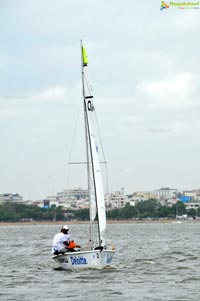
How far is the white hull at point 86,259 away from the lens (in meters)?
34.1

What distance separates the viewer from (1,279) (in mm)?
33750

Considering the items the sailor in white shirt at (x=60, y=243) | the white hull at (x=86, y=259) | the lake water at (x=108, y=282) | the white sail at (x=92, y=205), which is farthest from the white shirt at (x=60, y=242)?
the white sail at (x=92, y=205)

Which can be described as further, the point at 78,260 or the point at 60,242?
the point at 60,242

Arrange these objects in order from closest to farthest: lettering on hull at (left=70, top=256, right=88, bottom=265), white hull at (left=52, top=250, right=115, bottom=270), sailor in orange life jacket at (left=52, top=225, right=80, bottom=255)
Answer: white hull at (left=52, top=250, right=115, bottom=270) → lettering on hull at (left=70, top=256, right=88, bottom=265) → sailor in orange life jacket at (left=52, top=225, right=80, bottom=255)

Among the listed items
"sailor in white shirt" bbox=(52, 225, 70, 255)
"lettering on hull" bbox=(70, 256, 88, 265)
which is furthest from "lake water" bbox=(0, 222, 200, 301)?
"sailor in white shirt" bbox=(52, 225, 70, 255)

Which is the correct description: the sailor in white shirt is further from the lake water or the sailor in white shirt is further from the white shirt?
the lake water

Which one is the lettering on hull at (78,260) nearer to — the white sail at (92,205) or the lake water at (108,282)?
the lake water at (108,282)

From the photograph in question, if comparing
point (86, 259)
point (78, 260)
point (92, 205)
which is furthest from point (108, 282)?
point (92, 205)

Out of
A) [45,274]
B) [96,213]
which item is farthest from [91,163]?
[45,274]

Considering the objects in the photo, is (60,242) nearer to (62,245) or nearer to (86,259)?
(62,245)

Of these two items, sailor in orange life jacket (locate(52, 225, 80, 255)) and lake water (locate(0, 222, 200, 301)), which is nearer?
lake water (locate(0, 222, 200, 301))

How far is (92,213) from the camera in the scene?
116 feet

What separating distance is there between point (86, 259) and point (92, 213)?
2.17m

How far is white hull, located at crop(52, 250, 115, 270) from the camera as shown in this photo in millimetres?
34094
